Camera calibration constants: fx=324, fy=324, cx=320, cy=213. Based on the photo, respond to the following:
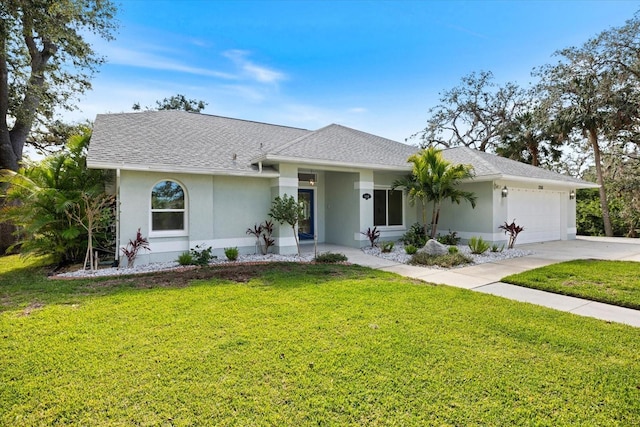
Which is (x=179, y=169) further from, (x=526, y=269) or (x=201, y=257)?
(x=526, y=269)

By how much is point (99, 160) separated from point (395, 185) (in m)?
10.1

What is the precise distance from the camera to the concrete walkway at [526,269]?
558 cm

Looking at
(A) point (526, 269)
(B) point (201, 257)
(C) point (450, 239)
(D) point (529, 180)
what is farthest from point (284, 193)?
(D) point (529, 180)

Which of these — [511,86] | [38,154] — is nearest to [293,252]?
[38,154]

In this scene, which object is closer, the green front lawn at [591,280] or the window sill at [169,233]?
the green front lawn at [591,280]

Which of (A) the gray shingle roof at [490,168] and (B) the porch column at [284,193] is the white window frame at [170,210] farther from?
(A) the gray shingle roof at [490,168]

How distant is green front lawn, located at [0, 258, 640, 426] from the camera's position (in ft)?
9.32

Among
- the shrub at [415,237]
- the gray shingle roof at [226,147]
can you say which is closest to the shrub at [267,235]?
the gray shingle roof at [226,147]

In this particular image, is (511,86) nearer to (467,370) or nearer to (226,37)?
(226,37)

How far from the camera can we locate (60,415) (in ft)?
9.18

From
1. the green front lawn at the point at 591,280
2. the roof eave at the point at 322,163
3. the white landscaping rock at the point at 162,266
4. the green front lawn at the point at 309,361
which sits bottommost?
the green front lawn at the point at 309,361

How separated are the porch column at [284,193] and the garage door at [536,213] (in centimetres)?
889

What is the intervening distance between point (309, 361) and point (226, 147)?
9947 mm

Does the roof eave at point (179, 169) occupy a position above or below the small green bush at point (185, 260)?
above
